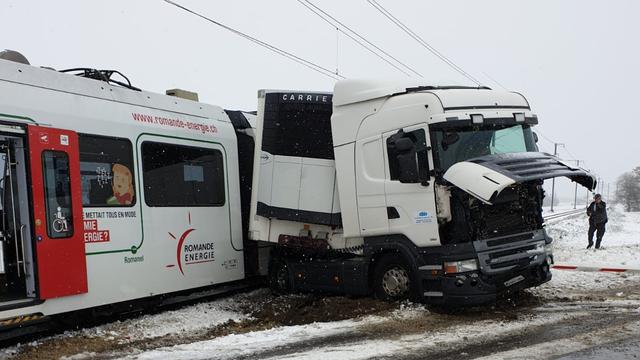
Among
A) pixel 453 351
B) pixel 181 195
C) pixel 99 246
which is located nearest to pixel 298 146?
pixel 181 195

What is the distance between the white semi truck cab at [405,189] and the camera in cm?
752

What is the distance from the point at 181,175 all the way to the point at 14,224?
8.53 feet

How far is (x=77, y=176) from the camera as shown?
23.7 feet

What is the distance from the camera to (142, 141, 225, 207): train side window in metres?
8.41

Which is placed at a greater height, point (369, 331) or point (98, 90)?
point (98, 90)

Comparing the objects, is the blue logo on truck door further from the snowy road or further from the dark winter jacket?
the dark winter jacket

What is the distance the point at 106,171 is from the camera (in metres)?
7.77

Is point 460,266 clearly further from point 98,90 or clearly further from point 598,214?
point 598,214

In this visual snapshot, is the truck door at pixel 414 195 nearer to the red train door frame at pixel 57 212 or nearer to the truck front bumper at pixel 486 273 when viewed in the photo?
the truck front bumper at pixel 486 273

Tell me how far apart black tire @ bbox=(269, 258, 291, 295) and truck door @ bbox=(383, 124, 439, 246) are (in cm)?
262

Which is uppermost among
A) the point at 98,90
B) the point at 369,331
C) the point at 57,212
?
the point at 98,90

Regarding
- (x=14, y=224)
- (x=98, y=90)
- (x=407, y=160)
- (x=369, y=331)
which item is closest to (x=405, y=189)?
(x=407, y=160)

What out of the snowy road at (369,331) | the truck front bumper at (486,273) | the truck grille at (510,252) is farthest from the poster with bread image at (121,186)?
the truck grille at (510,252)

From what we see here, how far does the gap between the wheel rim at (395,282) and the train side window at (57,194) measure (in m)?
4.23
